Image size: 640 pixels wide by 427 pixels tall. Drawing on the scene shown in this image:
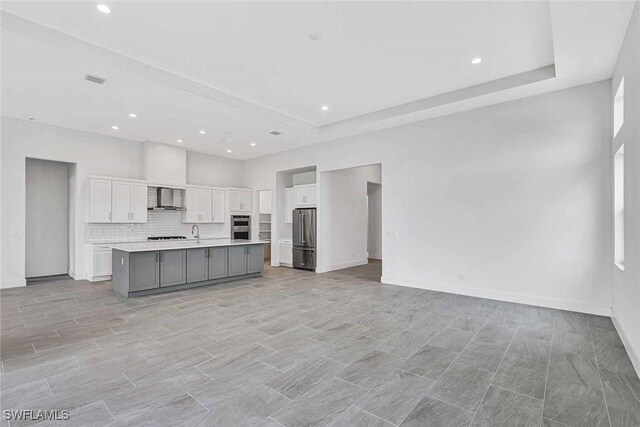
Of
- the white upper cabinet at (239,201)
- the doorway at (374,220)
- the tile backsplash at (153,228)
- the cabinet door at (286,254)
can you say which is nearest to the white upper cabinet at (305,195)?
the cabinet door at (286,254)

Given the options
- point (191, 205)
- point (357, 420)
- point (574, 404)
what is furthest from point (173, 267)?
point (574, 404)

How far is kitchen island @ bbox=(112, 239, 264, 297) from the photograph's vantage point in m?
5.34

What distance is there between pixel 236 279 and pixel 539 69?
A: 21.9ft

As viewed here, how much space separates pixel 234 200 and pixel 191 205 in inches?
53.6

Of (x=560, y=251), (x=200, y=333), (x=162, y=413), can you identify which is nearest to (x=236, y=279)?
(x=200, y=333)

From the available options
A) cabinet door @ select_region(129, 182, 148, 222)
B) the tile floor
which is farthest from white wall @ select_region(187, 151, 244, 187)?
the tile floor

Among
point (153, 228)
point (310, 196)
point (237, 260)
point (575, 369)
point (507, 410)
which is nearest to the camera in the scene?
point (507, 410)

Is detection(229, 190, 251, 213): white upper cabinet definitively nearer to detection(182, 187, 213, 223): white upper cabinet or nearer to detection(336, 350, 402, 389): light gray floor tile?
detection(182, 187, 213, 223): white upper cabinet

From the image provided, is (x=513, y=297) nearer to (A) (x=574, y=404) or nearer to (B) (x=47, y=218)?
(A) (x=574, y=404)

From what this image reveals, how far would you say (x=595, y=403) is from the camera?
230cm

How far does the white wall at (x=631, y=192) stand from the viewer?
8.92 ft

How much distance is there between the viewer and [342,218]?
28.3 ft

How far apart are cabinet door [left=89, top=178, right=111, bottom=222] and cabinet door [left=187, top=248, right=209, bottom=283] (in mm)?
2590

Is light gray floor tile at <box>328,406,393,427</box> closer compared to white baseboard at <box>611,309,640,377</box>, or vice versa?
light gray floor tile at <box>328,406,393,427</box>
